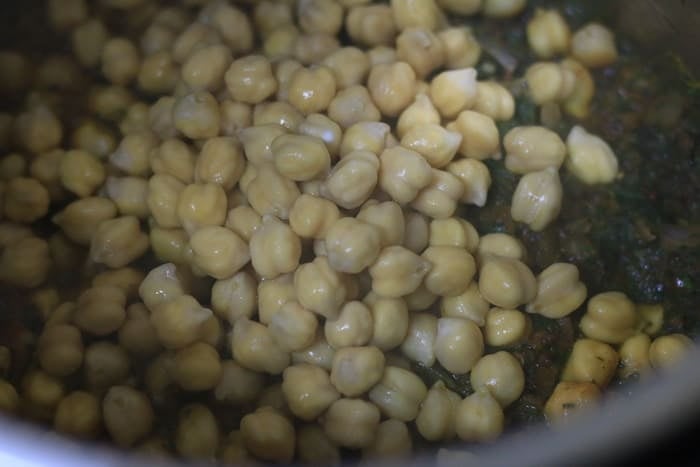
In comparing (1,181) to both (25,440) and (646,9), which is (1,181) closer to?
(25,440)

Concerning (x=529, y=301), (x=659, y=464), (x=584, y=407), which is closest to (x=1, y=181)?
(x=529, y=301)

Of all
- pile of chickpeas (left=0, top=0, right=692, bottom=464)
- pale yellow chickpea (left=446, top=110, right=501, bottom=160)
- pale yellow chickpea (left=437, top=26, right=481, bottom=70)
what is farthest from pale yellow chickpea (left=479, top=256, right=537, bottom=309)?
pale yellow chickpea (left=437, top=26, right=481, bottom=70)

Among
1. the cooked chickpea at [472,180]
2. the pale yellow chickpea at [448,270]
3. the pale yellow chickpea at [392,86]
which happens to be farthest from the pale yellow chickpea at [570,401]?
the pale yellow chickpea at [392,86]

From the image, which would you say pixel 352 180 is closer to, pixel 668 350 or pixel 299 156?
pixel 299 156

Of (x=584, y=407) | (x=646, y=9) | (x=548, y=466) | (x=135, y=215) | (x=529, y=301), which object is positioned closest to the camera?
(x=548, y=466)

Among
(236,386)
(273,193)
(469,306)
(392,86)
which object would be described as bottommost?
(236,386)

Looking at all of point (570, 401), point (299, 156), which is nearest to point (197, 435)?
point (299, 156)

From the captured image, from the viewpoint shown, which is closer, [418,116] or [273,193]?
[273,193]
